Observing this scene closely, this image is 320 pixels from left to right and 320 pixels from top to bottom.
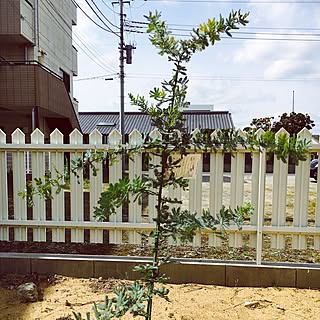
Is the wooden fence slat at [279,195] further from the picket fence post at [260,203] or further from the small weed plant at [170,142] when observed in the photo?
the small weed plant at [170,142]

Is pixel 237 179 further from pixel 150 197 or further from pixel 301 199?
pixel 150 197

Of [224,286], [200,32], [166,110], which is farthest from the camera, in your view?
[224,286]

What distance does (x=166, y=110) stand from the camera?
4.60 ft

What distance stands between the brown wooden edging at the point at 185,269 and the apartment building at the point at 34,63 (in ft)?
19.8

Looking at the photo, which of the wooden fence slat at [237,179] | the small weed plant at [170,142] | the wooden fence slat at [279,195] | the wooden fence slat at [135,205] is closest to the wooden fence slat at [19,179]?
the wooden fence slat at [135,205]

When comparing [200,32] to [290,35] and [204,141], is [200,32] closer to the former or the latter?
[204,141]

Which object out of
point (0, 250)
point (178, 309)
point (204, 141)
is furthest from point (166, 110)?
point (0, 250)

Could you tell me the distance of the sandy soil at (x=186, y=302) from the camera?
2113 millimetres

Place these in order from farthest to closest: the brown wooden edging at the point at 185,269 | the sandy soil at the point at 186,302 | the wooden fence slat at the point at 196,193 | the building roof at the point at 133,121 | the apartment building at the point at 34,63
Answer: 1. the building roof at the point at 133,121
2. the apartment building at the point at 34,63
3. the wooden fence slat at the point at 196,193
4. the brown wooden edging at the point at 185,269
5. the sandy soil at the point at 186,302

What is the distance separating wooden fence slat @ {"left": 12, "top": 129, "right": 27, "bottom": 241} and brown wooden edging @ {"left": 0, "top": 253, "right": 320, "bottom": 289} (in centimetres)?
21

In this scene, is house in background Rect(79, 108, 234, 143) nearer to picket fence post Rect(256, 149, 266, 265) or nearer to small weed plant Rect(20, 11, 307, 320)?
picket fence post Rect(256, 149, 266, 265)

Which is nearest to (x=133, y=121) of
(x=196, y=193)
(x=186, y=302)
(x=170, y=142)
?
(x=196, y=193)

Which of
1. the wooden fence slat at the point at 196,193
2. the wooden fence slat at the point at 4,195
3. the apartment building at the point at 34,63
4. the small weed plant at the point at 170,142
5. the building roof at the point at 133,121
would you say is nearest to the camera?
the small weed plant at the point at 170,142

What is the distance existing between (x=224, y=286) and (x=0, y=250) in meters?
2.04
